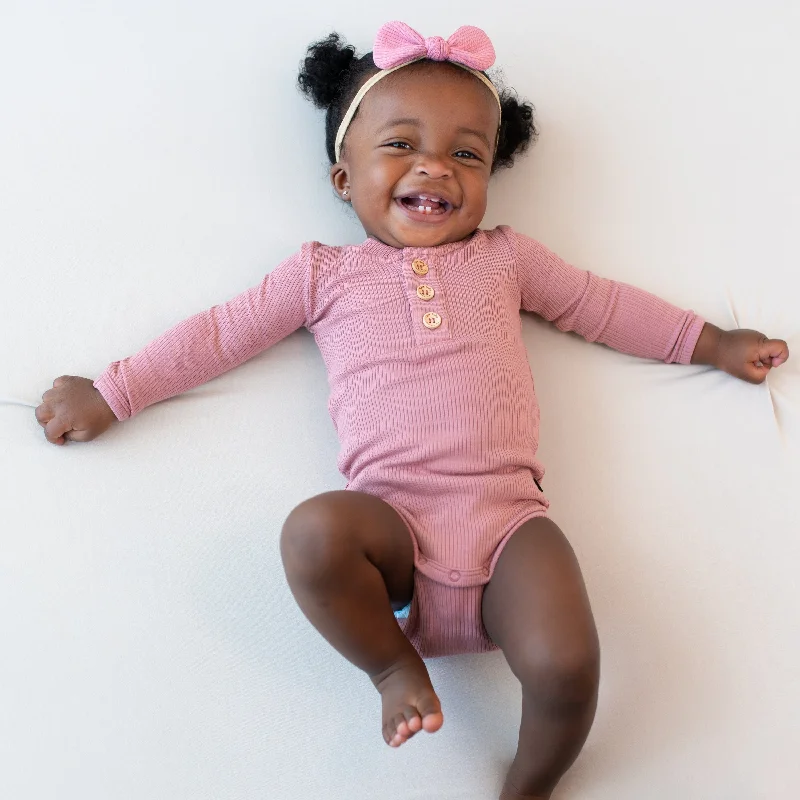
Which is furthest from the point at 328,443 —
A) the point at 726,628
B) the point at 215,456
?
the point at 726,628

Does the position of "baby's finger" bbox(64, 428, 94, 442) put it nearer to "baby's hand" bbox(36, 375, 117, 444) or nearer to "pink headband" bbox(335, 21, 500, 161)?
"baby's hand" bbox(36, 375, 117, 444)

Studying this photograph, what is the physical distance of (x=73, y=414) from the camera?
121 cm

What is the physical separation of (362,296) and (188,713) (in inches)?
23.2

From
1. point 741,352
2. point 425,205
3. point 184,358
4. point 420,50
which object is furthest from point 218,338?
point 741,352

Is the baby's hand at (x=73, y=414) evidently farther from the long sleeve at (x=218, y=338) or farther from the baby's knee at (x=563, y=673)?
the baby's knee at (x=563, y=673)

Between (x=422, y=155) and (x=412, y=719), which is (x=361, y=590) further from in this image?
(x=422, y=155)

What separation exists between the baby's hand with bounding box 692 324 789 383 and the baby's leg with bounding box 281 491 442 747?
0.61m

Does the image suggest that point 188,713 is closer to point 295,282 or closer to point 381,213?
point 295,282

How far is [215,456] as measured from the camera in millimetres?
1259

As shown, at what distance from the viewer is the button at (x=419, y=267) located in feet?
4.05

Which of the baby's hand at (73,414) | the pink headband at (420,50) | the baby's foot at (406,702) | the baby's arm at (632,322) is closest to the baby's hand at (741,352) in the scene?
the baby's arm at (632,322)

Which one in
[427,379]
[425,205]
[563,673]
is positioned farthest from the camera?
[425,205]

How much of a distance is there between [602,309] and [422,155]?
0.36 meters

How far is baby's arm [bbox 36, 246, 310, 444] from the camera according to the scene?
1.22 meters
